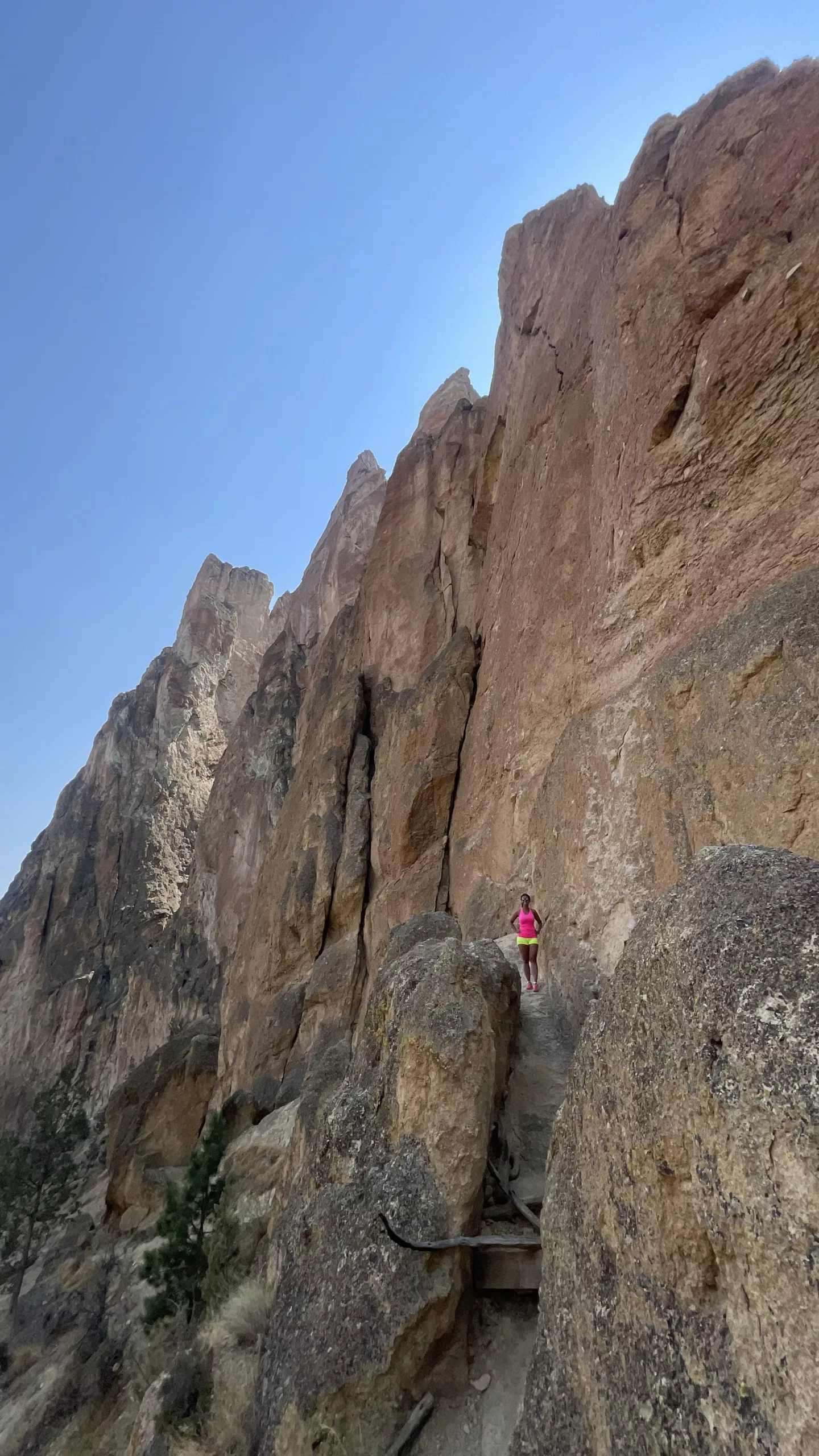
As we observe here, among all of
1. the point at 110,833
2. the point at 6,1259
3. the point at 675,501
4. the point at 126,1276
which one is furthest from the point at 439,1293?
the point at 110,833

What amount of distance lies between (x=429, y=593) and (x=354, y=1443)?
21248mm

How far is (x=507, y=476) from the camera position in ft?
64.5

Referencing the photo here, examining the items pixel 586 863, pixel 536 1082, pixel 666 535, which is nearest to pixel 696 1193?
pixel 536 1082

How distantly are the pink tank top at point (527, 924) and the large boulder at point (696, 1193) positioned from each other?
6.19 metres

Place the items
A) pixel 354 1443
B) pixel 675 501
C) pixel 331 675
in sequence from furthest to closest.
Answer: pixel 331 675 → pixel 675 501 → pixel 354 1443

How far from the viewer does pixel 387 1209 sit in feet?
21.0

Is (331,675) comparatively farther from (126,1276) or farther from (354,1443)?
(354,1443)

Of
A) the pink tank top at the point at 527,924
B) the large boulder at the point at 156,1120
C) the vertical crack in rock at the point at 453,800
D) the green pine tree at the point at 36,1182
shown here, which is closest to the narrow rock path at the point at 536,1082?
the pink tank top at the point at 527,924

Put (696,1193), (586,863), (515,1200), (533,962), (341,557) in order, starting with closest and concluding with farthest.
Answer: (696,1193), (515,1200), (586,863), (533,962), (341,557)

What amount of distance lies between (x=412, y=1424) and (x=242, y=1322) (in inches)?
119

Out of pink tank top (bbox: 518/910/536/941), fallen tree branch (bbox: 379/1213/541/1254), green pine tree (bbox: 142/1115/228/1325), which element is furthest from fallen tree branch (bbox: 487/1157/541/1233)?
green pine tree (bbox: 142/1115/228/1325)

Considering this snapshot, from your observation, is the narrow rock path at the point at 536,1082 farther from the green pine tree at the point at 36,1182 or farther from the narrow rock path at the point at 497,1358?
the green pine tree at the point at 36,1182

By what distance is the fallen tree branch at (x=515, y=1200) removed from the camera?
20.7 feet

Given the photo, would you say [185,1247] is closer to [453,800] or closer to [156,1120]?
[453,800]
